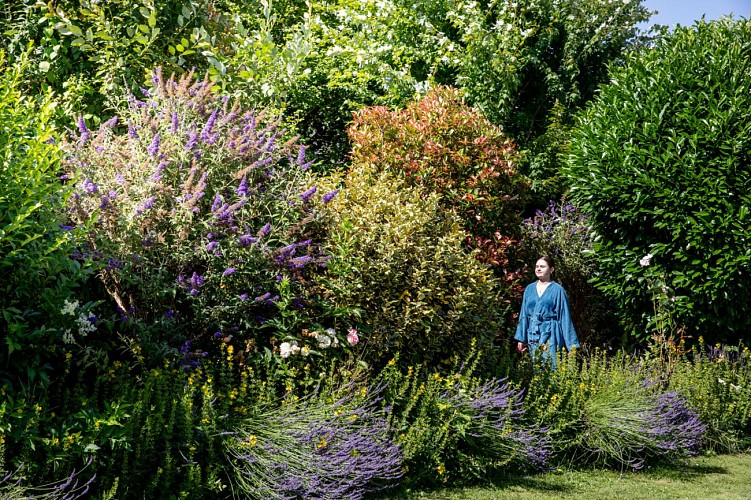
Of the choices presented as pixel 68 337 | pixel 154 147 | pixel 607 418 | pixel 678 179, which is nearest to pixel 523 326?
pixel 607 418

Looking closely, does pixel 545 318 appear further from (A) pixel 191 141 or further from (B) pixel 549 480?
(A) pixel 191 141

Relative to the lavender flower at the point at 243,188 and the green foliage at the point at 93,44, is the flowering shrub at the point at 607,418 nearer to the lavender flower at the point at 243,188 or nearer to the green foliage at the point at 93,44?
the lavender flower at the point at 243,188

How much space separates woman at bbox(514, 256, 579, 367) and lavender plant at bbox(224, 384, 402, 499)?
113 inches

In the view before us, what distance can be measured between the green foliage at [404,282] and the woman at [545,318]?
4.54 feet

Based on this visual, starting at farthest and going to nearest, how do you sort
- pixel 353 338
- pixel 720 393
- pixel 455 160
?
1. pixel 455 160
2. pixel 720 393
3. pixel 353 338

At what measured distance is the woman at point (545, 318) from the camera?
7.49 metres

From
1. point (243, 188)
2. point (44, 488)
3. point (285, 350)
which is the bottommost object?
point (44, 488)

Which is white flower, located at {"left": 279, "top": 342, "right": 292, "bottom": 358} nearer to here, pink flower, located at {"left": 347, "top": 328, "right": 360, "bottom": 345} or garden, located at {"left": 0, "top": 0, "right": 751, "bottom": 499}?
garden, located at {"left": 0, "top": 0, "right": 751, "bottom": 499}

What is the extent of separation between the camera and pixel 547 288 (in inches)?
300

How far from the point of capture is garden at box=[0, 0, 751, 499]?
423cm

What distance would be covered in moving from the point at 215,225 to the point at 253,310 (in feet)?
2.31

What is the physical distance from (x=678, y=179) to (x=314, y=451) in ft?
16.3

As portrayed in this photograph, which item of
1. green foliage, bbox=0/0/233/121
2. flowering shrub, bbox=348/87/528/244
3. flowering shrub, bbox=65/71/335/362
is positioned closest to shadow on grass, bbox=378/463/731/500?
flowering shrub, bbox=65/71/335/362

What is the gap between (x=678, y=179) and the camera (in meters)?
7.53
